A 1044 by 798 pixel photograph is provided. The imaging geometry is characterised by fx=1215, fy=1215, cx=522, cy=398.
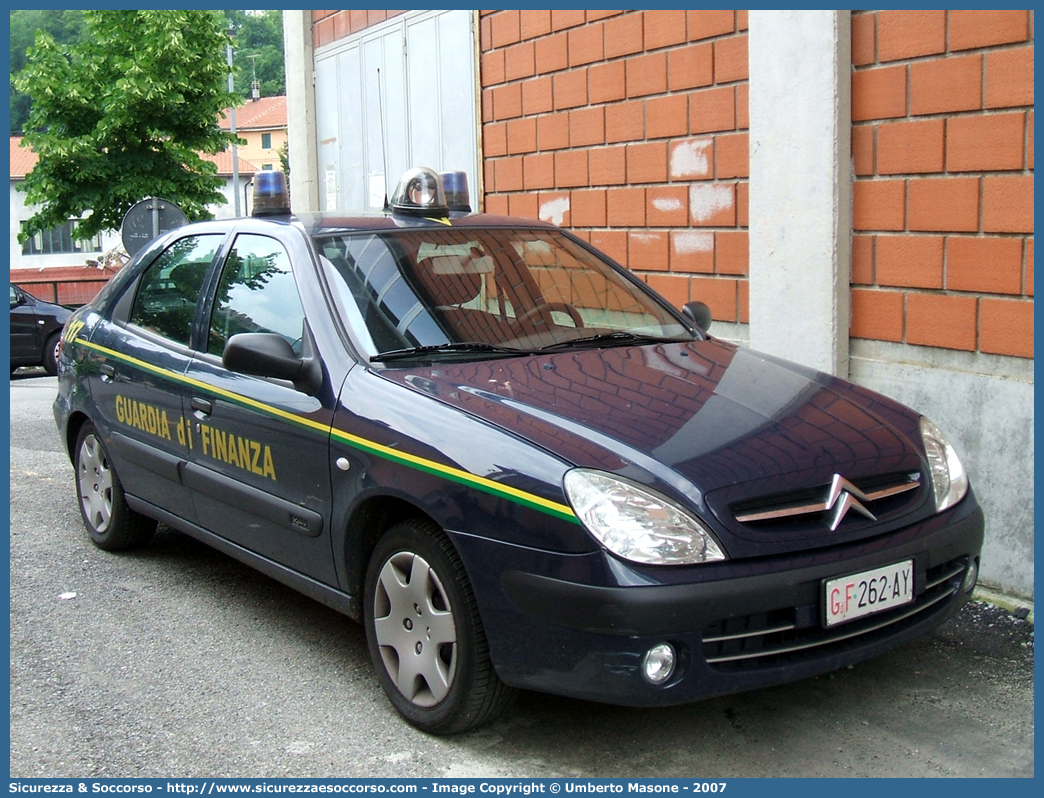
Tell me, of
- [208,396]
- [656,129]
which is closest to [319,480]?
[208,396]

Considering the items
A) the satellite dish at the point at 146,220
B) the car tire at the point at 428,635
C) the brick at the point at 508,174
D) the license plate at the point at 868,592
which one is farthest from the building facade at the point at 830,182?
the satellite dish at the point at 146,220

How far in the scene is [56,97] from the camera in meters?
28.3

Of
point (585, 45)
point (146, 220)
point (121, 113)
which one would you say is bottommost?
point (146, 220)

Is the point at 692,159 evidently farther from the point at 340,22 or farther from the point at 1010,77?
the point at 340,22

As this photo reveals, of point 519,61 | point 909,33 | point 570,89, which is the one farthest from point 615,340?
point 519,61

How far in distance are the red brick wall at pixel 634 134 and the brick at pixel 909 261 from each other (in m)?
1.05

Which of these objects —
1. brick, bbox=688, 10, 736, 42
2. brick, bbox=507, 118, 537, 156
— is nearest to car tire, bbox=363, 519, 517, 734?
brick, bbox=688, 10, 736, 42

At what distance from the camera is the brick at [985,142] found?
204 inches

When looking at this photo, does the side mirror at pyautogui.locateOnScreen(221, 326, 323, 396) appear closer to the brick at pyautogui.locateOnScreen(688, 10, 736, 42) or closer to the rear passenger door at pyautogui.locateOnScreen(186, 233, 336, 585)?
the rear passenger door at pyautogui.locateOnScreen(186, 233, 336, 585)

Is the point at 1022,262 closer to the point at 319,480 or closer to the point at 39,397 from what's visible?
the point at 319,480

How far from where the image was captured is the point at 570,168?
8430 mm

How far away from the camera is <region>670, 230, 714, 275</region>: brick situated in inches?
281

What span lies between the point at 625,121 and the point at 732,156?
1105mm

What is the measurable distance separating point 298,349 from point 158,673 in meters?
1.27
